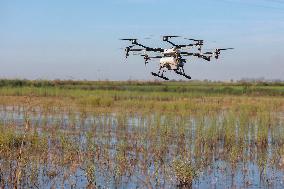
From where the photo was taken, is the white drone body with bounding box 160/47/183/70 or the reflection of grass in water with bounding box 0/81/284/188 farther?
the reflection of grass in water with bounding box 0/81/284/188

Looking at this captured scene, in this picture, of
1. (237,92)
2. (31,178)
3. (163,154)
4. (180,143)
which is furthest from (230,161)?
(237,92)

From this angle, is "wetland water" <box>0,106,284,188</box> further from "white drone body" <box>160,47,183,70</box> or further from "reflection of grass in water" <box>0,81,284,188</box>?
"white drone body" <box>160,47,183,70</box>

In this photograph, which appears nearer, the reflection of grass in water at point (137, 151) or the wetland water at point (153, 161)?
the wetland water at point (153, 161)

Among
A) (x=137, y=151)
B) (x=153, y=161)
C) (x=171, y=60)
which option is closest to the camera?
(x=171, y=60)

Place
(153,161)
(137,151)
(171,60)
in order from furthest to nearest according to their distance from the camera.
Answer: (137,151)
(153,161)
(171,60)

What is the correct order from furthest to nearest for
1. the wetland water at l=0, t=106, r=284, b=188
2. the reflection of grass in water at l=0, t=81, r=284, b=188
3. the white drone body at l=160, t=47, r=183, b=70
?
the reflection of grass in water at l=0, t=81, r=284, b=188 < the wetland water at l=0, t=106, r=284, b=188 < the white drone body at l=160, t=47, r=183, b=70

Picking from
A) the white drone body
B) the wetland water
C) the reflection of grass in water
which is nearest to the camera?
the white drone body

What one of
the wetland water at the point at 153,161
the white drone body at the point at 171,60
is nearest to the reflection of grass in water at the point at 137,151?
the wetland water at the point at 153,161

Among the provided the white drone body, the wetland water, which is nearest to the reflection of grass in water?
the wetland water

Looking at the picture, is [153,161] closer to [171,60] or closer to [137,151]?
[137,151]

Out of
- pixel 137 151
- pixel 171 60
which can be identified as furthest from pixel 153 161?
pixel 171 60

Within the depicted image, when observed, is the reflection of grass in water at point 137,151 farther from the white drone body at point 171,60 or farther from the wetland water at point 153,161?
the white drone body at point 171,60

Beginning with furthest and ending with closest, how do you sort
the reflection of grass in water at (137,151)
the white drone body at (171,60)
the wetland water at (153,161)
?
1. the reflection of grass in water at (137,151)
2. the wetland water at (153,161)
3. the white drone body at (171,60)
